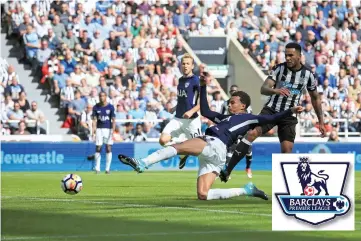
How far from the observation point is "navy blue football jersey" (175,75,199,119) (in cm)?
2000

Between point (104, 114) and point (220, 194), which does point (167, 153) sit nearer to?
point (220, 194)

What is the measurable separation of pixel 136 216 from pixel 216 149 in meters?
1.73

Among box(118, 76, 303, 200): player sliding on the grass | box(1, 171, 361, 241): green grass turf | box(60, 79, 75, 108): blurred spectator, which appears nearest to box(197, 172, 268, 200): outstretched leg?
box(118, 76, 303, 200): player sliding on the grass

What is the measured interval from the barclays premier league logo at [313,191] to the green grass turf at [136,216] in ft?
1.06

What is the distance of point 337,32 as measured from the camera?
3562 cm

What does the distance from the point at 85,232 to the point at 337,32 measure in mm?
26545

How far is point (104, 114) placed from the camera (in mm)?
25500

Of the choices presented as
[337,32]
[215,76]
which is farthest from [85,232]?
[337,32]

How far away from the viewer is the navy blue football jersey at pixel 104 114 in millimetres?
25484

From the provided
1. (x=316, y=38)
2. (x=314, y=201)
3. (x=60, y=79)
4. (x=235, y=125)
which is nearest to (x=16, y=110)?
(x=60, y=79)

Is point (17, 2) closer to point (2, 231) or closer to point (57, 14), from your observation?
point (57, 14)

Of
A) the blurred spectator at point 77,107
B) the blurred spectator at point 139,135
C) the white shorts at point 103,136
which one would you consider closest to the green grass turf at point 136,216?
the white shorts at point 103,136

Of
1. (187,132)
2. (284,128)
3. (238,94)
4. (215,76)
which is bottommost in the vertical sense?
(215,76)

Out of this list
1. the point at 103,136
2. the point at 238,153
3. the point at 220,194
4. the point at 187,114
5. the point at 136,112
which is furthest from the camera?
the point at 136,112
